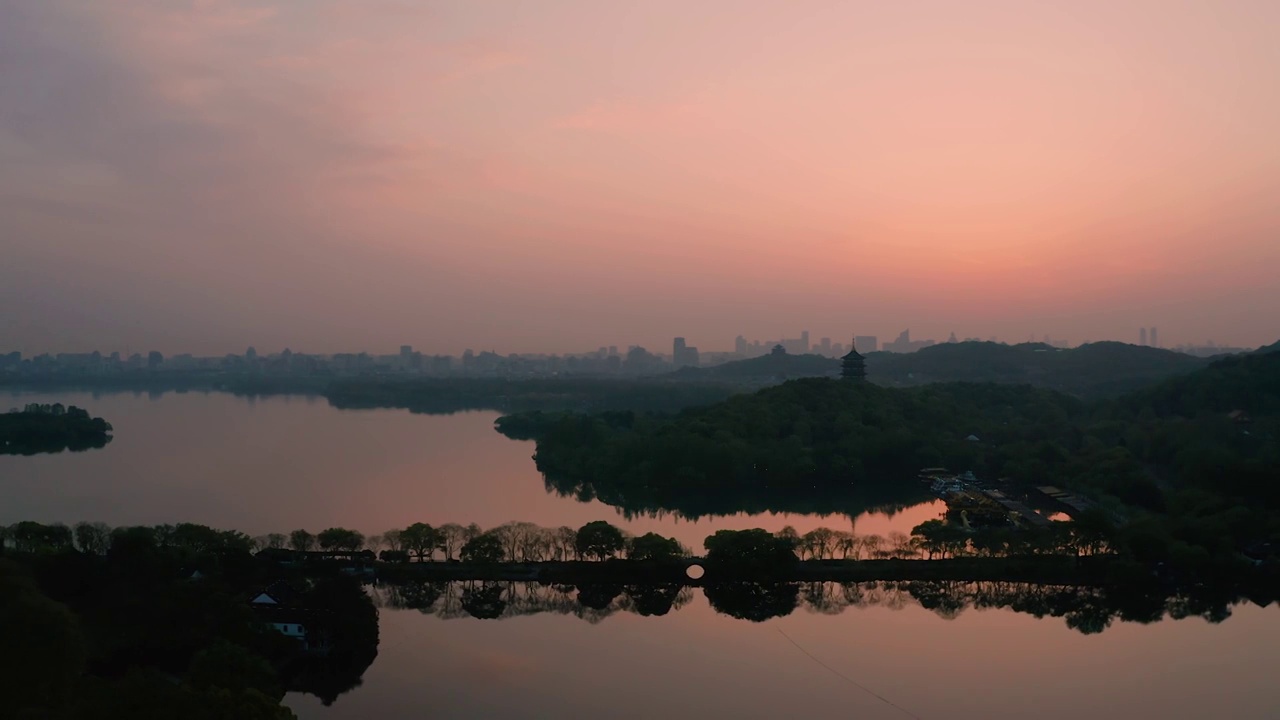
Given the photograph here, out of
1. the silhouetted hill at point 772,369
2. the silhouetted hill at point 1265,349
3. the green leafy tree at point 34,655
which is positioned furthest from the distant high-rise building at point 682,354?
the green leafy tree at point 34,655

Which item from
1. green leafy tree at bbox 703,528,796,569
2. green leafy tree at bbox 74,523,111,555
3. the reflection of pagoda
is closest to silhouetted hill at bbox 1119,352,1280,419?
the reflection of pagoda

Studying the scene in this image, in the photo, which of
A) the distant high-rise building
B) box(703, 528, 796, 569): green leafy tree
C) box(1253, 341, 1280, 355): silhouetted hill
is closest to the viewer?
box(703, 528, 796, 569): green leafy tree

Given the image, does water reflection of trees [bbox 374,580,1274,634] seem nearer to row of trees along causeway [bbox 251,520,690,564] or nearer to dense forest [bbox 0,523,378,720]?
row of trees along causeway [bbox 251,520,690,564]

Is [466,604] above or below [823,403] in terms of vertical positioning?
below

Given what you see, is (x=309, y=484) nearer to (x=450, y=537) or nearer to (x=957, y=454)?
(x=450, y=537)

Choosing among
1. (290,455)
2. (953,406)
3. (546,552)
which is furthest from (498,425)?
(546,552)

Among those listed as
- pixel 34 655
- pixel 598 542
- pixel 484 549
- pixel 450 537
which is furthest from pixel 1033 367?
pixel 34 655

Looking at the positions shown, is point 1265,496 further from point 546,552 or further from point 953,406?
point 953,406
